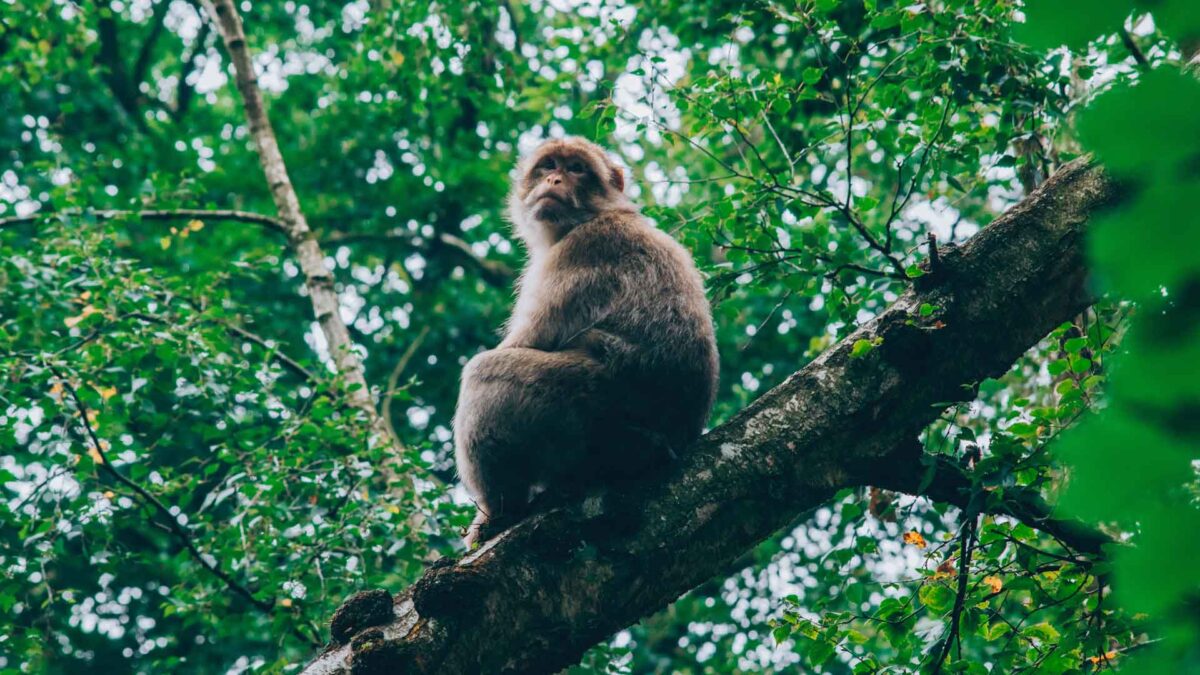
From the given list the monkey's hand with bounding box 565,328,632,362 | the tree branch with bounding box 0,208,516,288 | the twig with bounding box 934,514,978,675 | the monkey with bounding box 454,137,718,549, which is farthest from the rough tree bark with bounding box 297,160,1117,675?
the tree branch with bounding box 0,208,516,288

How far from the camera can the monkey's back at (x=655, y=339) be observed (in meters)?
4.54

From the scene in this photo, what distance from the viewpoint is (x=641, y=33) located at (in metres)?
9.22

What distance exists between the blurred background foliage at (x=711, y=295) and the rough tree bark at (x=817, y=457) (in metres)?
0.27

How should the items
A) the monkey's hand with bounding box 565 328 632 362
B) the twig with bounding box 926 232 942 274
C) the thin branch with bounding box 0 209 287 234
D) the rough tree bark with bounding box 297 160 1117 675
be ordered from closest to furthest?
the rough tree bark with bounding box 297 160 1117 675, the twig with bounding box 926 232 942 274, the monkey's hand with bounding box 565 328 632 362, the thin branch with bounding box 0 209 287 234

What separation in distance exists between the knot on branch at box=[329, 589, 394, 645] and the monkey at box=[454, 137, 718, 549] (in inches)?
30.2

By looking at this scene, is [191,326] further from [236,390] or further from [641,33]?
[641,33]

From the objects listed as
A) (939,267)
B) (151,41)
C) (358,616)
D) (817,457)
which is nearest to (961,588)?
(817,457)

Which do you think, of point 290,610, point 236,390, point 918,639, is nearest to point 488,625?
point 918,639

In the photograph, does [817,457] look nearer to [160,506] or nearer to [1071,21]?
[1071,21]

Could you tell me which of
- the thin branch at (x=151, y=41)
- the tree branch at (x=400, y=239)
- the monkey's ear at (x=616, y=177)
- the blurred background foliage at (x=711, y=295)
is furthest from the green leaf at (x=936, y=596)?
the thin branch at (x=151, y=41)

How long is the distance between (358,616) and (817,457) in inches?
69.4

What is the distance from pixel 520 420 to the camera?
4461mm

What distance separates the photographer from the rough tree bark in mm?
3477

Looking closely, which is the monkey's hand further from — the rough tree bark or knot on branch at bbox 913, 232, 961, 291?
knot on branch at bbox 913, 232, 961, 291
